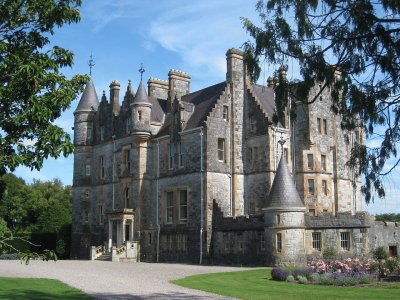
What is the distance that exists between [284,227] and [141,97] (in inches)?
696

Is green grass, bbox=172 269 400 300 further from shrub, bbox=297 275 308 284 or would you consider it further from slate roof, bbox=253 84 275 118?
slate roof, bbox=253 84 275 118

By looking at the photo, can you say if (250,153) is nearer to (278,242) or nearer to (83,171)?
(278,242)

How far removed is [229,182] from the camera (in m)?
41.4

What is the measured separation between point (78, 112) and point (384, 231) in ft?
98.2

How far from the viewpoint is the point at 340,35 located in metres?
12.8

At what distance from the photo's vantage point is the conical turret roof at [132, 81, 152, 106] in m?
45.4

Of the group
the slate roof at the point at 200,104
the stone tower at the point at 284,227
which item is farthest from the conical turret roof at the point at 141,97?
the stone tower at the point at 284,227

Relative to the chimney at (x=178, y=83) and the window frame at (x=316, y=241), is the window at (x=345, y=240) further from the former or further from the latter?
the chimney at (x=178, y=83)

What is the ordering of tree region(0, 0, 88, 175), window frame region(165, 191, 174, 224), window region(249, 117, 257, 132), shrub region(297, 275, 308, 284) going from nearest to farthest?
tree region(0, 0, 88, 175) → shrub region(297, 275, 308, 284) → window region(249, 117, 257, 132) → window frame region(165, 191, 174, 224)

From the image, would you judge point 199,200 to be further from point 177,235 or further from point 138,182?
point 138,182

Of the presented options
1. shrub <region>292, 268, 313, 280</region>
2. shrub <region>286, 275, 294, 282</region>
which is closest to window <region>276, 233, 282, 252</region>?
shrub <region>292, 268, 313, 280</region>

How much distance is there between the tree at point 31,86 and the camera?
10516mm

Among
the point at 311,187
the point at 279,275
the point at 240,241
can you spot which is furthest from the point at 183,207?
the point at 279,275

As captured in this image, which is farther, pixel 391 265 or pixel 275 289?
pixel 391 265
